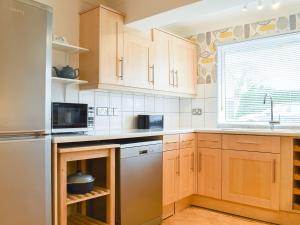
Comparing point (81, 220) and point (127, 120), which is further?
point (127, 120)

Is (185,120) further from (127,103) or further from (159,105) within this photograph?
(127,103)

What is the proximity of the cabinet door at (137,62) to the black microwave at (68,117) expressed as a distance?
0.61 meters

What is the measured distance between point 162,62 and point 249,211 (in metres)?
1.89

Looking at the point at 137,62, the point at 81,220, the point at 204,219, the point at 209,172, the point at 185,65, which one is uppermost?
the point at 185,65

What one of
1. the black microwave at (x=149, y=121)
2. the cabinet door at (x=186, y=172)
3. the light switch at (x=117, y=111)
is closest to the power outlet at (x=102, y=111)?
the light switch at (x=117, y=111)

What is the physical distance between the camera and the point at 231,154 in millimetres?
2783

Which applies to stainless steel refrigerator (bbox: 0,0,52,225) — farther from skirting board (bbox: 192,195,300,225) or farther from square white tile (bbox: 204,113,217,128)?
square white tile (bbox: 204,113,217,128)

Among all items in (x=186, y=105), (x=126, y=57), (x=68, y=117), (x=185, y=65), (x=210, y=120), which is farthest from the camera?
(x=186, y=105)

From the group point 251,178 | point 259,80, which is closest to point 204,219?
point 251,178

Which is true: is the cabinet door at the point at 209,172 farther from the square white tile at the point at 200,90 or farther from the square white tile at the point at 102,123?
the square white tile at the point at 102,123

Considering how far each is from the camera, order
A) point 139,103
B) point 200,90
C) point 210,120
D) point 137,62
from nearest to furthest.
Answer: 1. point 137,62
2. point 139,103
3. point 210,120
4. point 200,90

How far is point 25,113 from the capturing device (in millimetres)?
1545

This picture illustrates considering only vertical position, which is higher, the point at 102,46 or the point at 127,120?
the point at 102,46

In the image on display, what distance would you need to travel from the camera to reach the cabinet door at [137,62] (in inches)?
105
